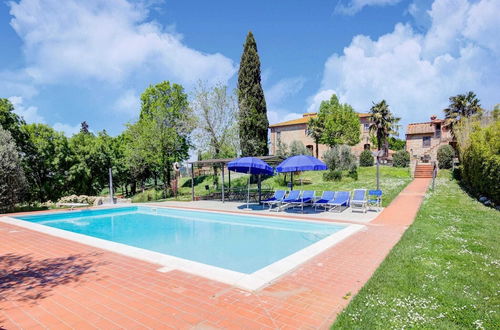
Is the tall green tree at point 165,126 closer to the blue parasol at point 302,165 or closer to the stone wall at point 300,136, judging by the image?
the blue parasol at point 302,165

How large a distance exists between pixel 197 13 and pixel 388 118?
1131 inches

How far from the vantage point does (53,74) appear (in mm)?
15719

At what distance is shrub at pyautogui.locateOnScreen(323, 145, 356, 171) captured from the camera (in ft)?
82.2

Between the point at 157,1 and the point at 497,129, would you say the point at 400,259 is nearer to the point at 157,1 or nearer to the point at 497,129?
the point at 497,129

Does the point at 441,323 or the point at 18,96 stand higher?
the point at 18,96

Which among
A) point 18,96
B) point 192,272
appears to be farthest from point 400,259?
point 18,96

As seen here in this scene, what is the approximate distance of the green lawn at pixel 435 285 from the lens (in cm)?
334

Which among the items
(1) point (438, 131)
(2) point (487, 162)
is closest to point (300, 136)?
(1) point (438, 131)

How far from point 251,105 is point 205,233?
17014 mm

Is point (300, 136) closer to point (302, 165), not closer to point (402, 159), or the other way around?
point (402, 159)

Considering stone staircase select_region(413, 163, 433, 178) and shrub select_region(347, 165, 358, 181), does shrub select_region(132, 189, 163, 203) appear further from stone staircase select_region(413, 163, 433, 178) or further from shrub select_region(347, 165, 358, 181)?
stone staircase select_region(413, 163, 433, 178)

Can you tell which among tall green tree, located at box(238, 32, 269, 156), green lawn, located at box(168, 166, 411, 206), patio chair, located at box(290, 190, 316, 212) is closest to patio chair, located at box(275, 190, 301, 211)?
patio chair, located at box(290, 190, 316, 212)

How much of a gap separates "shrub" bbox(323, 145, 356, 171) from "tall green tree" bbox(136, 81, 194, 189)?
12.6 metres

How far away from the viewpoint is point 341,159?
25.1 metres
